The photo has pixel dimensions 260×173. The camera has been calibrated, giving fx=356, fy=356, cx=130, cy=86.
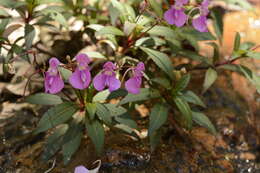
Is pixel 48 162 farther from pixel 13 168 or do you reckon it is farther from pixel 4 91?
pixel 4 91

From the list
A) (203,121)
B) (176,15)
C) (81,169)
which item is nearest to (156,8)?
(176,15)

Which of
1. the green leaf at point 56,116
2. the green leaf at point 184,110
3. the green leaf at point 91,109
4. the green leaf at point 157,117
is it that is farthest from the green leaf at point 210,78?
the green leaf at point 56,116

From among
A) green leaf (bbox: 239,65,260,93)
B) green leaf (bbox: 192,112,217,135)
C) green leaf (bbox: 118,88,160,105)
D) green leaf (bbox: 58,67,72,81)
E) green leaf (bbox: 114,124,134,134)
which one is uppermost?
green leaf (bbox: 58,67,72,81)

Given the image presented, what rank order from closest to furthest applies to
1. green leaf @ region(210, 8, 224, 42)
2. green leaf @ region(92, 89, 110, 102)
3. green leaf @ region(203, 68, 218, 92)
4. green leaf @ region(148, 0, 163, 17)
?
green leaf @ region(92, 89, 110, 102), green leaf @ region(148, 0, 163, 17), green leaf @ region(203, 68, 218, 92), green leaf @ region(210, 8, 224, 42)

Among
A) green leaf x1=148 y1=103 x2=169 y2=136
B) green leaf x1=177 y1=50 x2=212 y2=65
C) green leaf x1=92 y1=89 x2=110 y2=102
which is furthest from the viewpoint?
green leaf x1=177 y1=50 x2=212 y2=65

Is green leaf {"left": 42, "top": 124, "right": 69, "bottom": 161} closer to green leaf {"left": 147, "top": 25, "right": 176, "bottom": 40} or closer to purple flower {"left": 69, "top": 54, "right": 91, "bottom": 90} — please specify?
purple flower {"left": 69, "top": 54, "right": 91, "bottom": 90}

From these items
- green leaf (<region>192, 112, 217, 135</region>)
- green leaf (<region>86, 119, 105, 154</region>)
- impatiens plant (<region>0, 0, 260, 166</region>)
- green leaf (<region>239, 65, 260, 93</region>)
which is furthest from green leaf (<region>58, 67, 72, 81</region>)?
green leaf (<region>239, 65, 260, 93</region>)

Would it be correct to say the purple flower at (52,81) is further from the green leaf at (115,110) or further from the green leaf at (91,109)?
the green leaf at (115,110)

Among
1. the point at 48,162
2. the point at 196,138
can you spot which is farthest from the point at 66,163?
the point at 196,138
